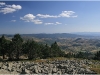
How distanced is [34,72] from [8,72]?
4.59 metres

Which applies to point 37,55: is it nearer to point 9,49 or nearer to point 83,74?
point 9,49

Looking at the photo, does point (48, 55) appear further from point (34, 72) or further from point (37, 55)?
point (34, 72)

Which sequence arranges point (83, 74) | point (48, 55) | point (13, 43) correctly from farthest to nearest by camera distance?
1. point (48, 55)
2. point (13, 43)
3. point (83, 74)

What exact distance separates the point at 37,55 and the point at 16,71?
151 feet

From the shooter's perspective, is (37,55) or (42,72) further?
(37,55)

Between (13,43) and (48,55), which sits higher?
(13,43)

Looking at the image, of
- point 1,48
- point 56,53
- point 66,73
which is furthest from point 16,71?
point 56,53

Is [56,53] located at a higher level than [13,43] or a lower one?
lower

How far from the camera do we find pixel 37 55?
7325 centimetres

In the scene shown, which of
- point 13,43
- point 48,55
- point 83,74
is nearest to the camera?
point 83,74

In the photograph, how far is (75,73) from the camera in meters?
26.3

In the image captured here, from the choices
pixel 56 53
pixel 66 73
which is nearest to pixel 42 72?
pixel 66 73

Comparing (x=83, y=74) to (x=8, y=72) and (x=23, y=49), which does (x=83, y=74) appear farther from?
(x=23, y=49)

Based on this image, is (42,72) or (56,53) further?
(56,53)
